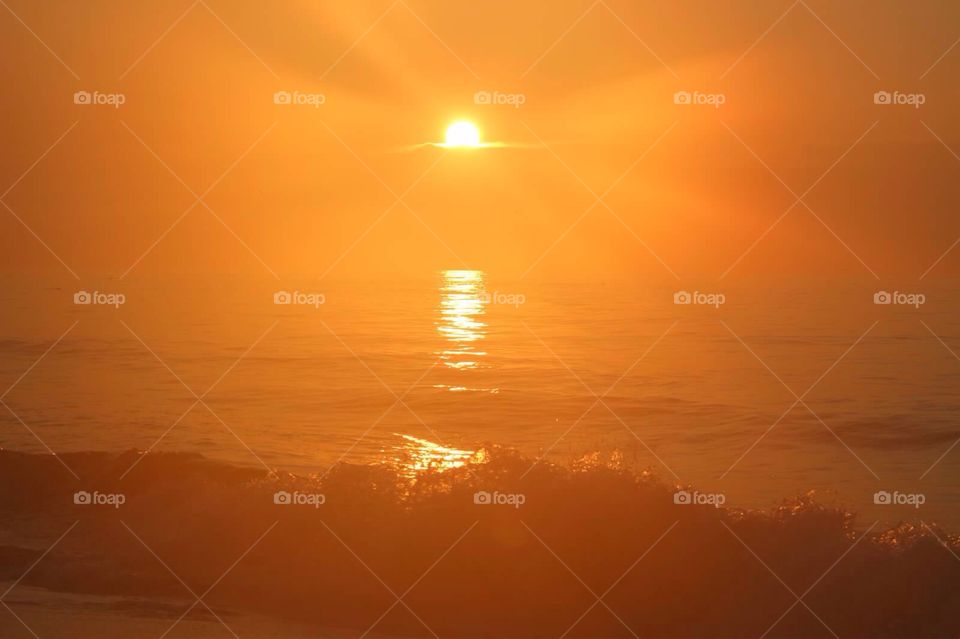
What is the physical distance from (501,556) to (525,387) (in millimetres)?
13292

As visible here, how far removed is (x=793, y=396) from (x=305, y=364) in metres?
12.3

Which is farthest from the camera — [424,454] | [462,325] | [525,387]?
[462,325]

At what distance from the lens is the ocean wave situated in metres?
9.46

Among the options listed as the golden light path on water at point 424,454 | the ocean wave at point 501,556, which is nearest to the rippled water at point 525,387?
the golden light path on water at point 424,454

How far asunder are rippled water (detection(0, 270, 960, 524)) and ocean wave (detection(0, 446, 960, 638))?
2517 millimetres

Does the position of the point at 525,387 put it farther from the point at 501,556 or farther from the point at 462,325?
the point at 501,556

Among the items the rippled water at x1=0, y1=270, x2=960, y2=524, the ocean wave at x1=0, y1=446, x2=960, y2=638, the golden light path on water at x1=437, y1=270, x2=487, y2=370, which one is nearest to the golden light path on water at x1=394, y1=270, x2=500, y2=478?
the golden light path on water at x1=437, y1=270, x2=487, y2=370

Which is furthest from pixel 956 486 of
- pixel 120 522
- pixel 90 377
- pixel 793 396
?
pixel 90 377

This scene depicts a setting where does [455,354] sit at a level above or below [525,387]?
above

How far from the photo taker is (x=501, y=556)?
10453 mm

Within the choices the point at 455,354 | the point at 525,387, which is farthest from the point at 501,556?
the point at 455,354

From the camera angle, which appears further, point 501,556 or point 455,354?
point 455,354

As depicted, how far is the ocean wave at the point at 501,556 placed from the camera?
372 inches

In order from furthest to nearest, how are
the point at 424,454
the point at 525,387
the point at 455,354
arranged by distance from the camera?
the point at 455,354 < the point at 525,387 < the point at 424,454
